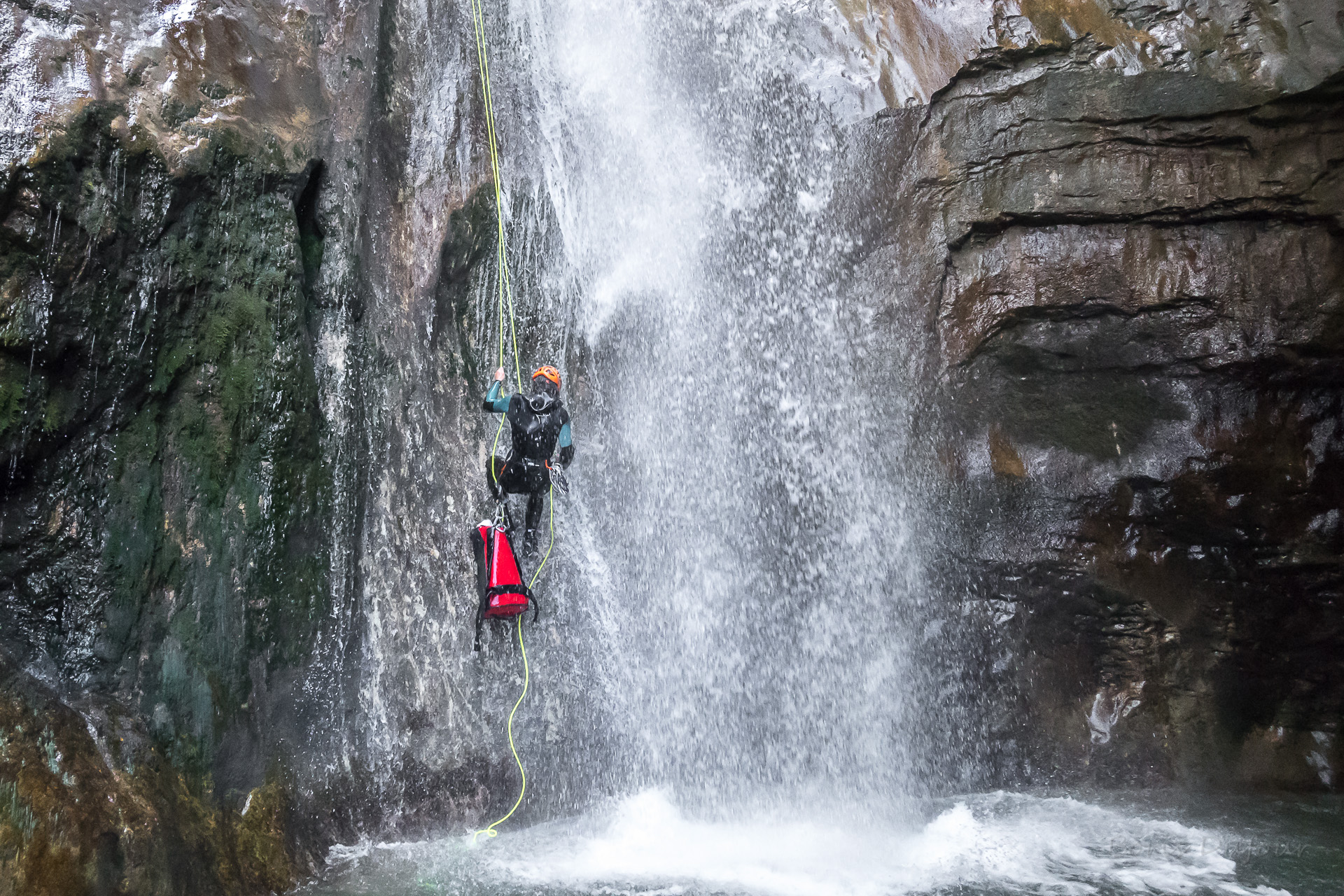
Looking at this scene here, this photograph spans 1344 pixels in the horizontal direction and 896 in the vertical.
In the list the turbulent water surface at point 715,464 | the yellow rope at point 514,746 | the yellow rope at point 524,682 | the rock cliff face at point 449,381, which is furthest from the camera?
the turbulent water surface at point 715,464

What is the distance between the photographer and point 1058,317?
592 centimetres

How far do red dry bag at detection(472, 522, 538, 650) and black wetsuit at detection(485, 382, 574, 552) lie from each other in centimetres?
24

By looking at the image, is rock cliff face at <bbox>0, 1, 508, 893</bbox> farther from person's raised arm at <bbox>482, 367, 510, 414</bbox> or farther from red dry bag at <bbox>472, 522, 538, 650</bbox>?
person's raised arm at <bbox>482, 367, 510, 414</bbox>

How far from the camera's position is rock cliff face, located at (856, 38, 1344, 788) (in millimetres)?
5629

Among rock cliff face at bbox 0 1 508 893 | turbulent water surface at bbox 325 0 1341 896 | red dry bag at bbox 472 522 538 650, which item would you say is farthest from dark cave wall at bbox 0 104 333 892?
turbulent water surface at bbox 325 0 1341 896

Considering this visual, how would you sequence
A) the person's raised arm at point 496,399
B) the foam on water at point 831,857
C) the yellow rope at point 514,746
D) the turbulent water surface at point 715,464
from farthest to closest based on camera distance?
the turbulent water surface at point 715,464
the yellow rope at point 514,746
the person's raised arm at point 496,399
the foam on water at point 831,857

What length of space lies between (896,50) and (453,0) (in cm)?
307

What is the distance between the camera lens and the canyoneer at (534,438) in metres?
4.98

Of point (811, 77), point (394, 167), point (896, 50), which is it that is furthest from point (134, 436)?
point (896, 50)

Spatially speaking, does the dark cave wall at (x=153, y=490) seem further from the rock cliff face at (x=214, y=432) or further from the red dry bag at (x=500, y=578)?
the red dry bag at (x=500, y=578)

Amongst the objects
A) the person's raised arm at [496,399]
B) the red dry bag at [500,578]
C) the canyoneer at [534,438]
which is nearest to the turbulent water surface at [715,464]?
the red dry bag at [500,578]

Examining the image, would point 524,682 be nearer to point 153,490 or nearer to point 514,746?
point 514,746

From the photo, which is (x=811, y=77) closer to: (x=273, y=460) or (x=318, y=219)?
(x=318, y=219)

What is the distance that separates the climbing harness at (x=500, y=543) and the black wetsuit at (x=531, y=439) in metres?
0.08
